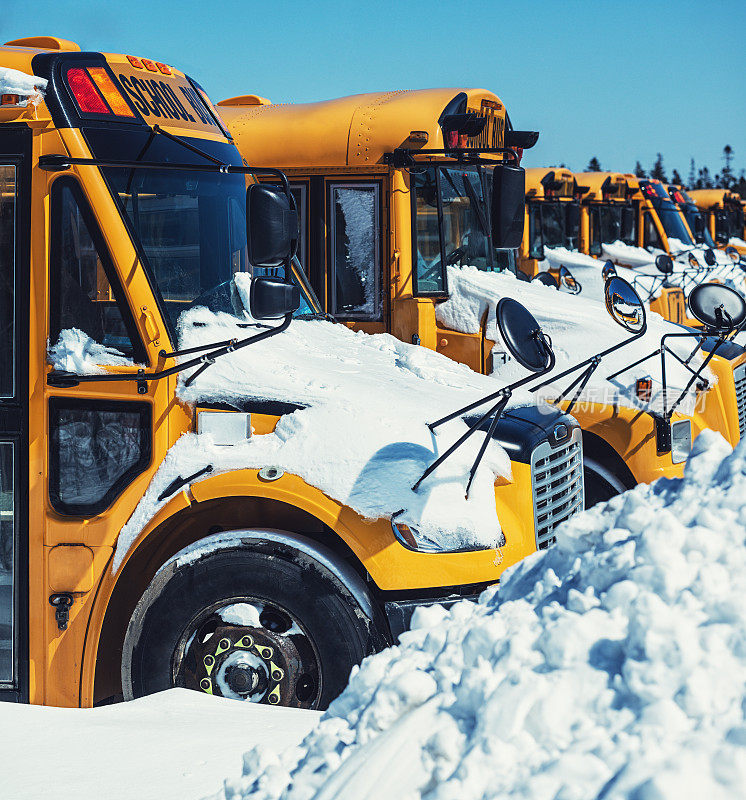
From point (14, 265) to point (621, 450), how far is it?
3.68 m

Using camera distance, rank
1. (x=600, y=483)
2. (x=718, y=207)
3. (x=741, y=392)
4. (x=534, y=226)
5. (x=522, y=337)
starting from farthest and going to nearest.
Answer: (x=718, y=207), (x=534, y=226), (x=741, y=392), (x=600, y=483), (x=522, y=337)

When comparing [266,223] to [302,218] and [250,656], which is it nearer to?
[250,656]

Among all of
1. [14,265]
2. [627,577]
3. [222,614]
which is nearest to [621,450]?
[222,614]

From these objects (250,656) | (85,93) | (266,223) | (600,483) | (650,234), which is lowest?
(250,656)

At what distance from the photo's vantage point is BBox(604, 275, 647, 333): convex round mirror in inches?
254

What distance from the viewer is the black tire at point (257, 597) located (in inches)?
137

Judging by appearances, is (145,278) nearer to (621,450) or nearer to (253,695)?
(253,695)

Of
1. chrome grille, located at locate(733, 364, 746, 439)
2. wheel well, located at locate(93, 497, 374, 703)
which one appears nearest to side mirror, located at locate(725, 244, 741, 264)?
chrome grille, located at locate(733, 364, 746, 439)

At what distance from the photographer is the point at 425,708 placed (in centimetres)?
203

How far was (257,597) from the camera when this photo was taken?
11.6 ft

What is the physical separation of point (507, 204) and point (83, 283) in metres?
2.31

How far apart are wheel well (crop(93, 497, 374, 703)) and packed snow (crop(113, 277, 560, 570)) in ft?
0.32

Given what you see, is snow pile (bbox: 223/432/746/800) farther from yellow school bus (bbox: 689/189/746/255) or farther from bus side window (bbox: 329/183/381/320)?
yellow school bus (bbox: 689/189/746/255)

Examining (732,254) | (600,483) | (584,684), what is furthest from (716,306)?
(732,254)
